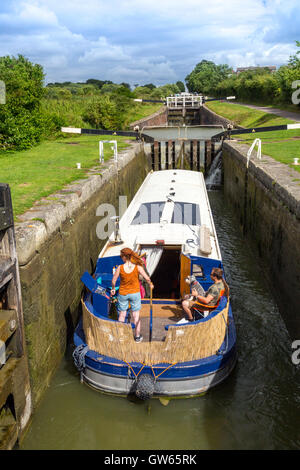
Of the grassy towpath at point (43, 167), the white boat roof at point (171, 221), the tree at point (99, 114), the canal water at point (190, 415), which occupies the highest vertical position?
the tree at point (99, 114)

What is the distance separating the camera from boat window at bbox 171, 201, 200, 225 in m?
9.20

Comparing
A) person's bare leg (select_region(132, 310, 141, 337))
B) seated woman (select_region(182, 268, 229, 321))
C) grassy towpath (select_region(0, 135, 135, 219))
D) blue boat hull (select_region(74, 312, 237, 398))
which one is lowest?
blue boat hull (select_region(74, 312, 237, 398))

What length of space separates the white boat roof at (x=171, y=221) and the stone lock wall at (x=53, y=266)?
0.89m

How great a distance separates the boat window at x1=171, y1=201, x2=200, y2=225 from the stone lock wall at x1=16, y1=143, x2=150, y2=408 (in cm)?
226

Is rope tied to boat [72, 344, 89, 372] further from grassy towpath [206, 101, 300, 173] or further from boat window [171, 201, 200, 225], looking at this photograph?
grassy towpath [206, 101, 300, 173]

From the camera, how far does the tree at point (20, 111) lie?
1744 centimetres

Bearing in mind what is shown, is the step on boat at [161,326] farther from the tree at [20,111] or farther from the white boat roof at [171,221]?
the tree at [20,111]

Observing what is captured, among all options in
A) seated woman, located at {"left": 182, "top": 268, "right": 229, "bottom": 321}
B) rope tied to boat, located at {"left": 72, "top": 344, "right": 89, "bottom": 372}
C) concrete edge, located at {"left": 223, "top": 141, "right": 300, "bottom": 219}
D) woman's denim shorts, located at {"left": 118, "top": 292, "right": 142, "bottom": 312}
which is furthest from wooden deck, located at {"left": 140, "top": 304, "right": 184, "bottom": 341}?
concrete edge, located at {"left": 223, "top": 141, "right": 300, "bottom": 219}

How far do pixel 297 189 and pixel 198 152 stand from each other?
14363 mm

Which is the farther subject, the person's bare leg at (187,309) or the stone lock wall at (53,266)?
the person's bare leg at (187,309)

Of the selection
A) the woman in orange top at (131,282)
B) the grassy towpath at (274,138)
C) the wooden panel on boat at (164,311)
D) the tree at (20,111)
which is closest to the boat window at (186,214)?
the wooden panel on boat at (164,311)

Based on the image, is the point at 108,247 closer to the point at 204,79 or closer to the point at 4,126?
the point at 4,126

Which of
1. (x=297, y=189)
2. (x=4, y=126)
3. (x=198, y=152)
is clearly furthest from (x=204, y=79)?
(x=297, y=189)

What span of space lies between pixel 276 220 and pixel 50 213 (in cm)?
554
